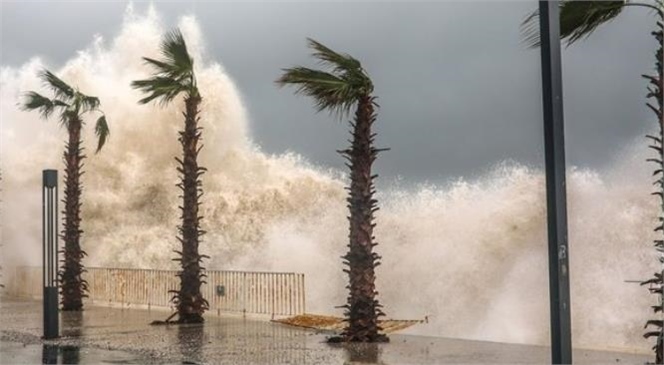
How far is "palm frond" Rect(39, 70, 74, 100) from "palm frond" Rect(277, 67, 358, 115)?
35.0 feet

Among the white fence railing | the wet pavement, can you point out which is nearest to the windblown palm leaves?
the white fence railing

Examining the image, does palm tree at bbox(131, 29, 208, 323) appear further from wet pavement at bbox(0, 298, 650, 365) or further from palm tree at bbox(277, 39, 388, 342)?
palm tree at bbox(277, 39, 388, 342)

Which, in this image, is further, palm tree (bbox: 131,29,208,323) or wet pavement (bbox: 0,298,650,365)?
palm tree (bbox: 131,29,208,323)

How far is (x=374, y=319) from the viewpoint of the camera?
14102mm

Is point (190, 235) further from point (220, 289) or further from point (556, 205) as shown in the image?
point (556, 205)

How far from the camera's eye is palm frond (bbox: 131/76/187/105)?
17562mm

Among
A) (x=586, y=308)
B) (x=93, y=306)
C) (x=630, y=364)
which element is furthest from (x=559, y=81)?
(x=93, y=306)

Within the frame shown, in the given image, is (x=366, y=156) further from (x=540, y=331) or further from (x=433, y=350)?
(x=540, y=331)

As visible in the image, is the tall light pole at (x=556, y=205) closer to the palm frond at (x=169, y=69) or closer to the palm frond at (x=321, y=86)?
the palm frond at (x=321, y=86)

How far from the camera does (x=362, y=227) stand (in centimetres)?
1423

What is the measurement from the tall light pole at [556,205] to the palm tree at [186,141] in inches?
482

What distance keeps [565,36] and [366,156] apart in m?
4.94

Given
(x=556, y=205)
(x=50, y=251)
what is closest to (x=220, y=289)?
(x=50, y=251)

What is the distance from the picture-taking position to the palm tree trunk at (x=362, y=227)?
14.1m
